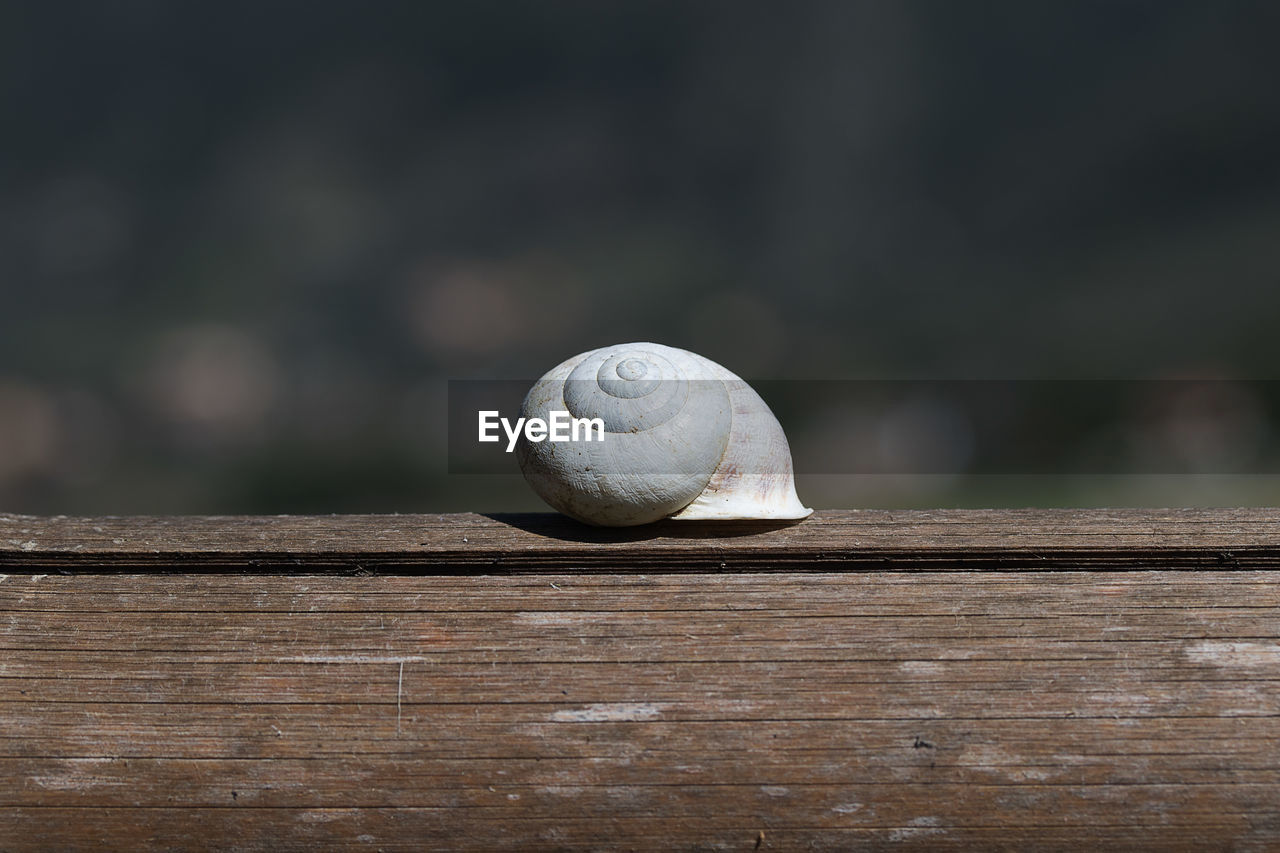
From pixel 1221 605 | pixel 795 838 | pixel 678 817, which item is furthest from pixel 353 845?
pixel 1221 605

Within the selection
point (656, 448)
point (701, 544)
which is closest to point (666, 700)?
point (701, 544)

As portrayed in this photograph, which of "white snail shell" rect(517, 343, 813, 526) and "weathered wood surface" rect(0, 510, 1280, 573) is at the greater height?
"white snail shell" rect(517, 343, 813, 526)

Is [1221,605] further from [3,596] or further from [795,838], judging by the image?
[3,596]

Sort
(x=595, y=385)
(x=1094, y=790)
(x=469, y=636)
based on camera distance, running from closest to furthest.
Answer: (x=1094, y=790)
(x=469, y=636)
(x=595, y=385)

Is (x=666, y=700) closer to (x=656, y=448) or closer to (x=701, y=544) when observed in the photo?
(x=701, y=544)

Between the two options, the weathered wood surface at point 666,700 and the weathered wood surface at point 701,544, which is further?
the weathered wood surface at point 701,544

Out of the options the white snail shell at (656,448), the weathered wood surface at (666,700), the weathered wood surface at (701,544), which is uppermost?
the white snail shell at (656,448)

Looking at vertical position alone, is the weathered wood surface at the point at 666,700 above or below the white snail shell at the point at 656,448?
below
